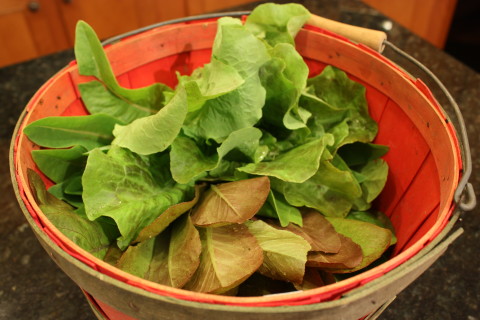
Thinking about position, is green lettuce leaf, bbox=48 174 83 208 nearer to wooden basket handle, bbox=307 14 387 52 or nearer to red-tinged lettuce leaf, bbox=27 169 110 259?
red-tinged lettuce leaf, bbox=27 169 110 259

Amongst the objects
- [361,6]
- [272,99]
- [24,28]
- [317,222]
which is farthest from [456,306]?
[24,28]

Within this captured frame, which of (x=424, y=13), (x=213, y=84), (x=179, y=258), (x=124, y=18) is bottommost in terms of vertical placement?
(x=424, y=13)

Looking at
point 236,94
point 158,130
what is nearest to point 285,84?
point 236,94

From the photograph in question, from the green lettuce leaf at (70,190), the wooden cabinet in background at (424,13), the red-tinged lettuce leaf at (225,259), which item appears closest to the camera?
the red-tinged lettuce leaf at (225,259)

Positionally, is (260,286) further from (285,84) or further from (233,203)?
(285,84)

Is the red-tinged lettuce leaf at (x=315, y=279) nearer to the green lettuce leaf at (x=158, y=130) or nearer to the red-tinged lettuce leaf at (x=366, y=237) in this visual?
the red-tinged lettuce leaf at (x=366, y=237)

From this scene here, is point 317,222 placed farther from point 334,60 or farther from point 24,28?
point 24,28

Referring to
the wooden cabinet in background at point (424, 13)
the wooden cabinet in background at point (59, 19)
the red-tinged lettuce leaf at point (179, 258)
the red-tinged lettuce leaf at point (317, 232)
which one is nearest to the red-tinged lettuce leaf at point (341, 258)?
the red-tinged lettuce leaf at point (317, 232)
